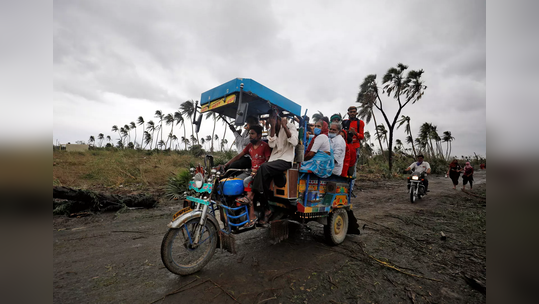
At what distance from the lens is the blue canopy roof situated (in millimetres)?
3252

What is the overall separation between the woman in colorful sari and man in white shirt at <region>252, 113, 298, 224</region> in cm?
40

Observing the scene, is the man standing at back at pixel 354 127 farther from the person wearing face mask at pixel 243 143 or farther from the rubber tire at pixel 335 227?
the person wearing face mask at pixel 243 143

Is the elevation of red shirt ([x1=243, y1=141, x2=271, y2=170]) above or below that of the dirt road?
above

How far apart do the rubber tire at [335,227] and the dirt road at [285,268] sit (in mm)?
156

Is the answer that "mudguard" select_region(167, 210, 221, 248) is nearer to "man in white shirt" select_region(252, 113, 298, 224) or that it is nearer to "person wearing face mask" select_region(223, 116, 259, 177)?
"man in white shirt" select_region(252, 113, 298, 224)

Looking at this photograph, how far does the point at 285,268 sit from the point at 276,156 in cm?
176

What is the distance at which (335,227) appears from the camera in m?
4.32

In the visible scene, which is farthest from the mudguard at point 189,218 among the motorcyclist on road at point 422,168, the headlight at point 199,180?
the motorcyclist on road at point 422,168

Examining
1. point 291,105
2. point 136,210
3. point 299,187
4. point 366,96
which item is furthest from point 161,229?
point 366,96

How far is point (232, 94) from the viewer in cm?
341

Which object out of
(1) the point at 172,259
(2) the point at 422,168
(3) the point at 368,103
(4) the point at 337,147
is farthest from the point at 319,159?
(3) the point at 368,103

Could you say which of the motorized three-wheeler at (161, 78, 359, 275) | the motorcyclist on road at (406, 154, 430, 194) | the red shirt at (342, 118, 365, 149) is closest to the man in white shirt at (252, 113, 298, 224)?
the motorized three-wheeler at (161, 78, 359, 275)

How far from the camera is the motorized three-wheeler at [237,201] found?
291 cm
